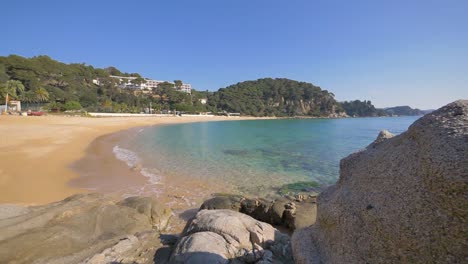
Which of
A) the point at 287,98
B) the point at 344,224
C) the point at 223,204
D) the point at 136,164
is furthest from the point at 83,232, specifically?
the point at 287,98

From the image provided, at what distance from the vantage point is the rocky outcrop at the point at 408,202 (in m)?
1.45

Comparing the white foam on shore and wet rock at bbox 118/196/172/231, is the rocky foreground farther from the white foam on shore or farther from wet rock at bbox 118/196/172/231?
the white foam on shore

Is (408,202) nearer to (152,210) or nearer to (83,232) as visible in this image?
(83,232)

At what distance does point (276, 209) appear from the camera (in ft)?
23.0

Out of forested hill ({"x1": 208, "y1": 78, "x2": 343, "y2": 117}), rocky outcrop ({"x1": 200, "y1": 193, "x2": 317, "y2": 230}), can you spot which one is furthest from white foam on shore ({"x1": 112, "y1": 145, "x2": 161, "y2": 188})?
forested hill ({"x1": 208, "y1": 78, "x2": 343, "y2": 117})

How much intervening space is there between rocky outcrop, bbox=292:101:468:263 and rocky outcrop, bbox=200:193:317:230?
4.14 meters

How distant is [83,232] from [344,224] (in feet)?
16.5

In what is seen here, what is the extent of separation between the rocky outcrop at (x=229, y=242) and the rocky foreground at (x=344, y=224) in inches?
0.7

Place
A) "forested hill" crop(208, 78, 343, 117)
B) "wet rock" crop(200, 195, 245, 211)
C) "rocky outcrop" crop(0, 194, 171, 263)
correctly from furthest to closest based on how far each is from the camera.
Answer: "forested hill" crop(208, 78, 343, 117) → "wet rock" crop(200, 195, 245, 211) → "rocky outcrop" crop(0, 194, 171, 263)

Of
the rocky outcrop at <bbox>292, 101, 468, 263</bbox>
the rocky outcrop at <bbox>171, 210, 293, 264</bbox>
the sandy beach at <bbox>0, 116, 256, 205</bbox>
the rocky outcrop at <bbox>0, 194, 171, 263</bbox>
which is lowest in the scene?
the sandy beach at <bbox>0, 116, 256, 205</bbox>

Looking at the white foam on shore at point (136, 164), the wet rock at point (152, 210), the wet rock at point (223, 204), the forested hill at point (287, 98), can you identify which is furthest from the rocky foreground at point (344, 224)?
the forested hill at point (287, 98)

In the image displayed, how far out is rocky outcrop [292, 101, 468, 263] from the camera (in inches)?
57.1

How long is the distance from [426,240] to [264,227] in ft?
11.5

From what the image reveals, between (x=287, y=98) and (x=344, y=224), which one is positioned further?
(x=287, y=98)
